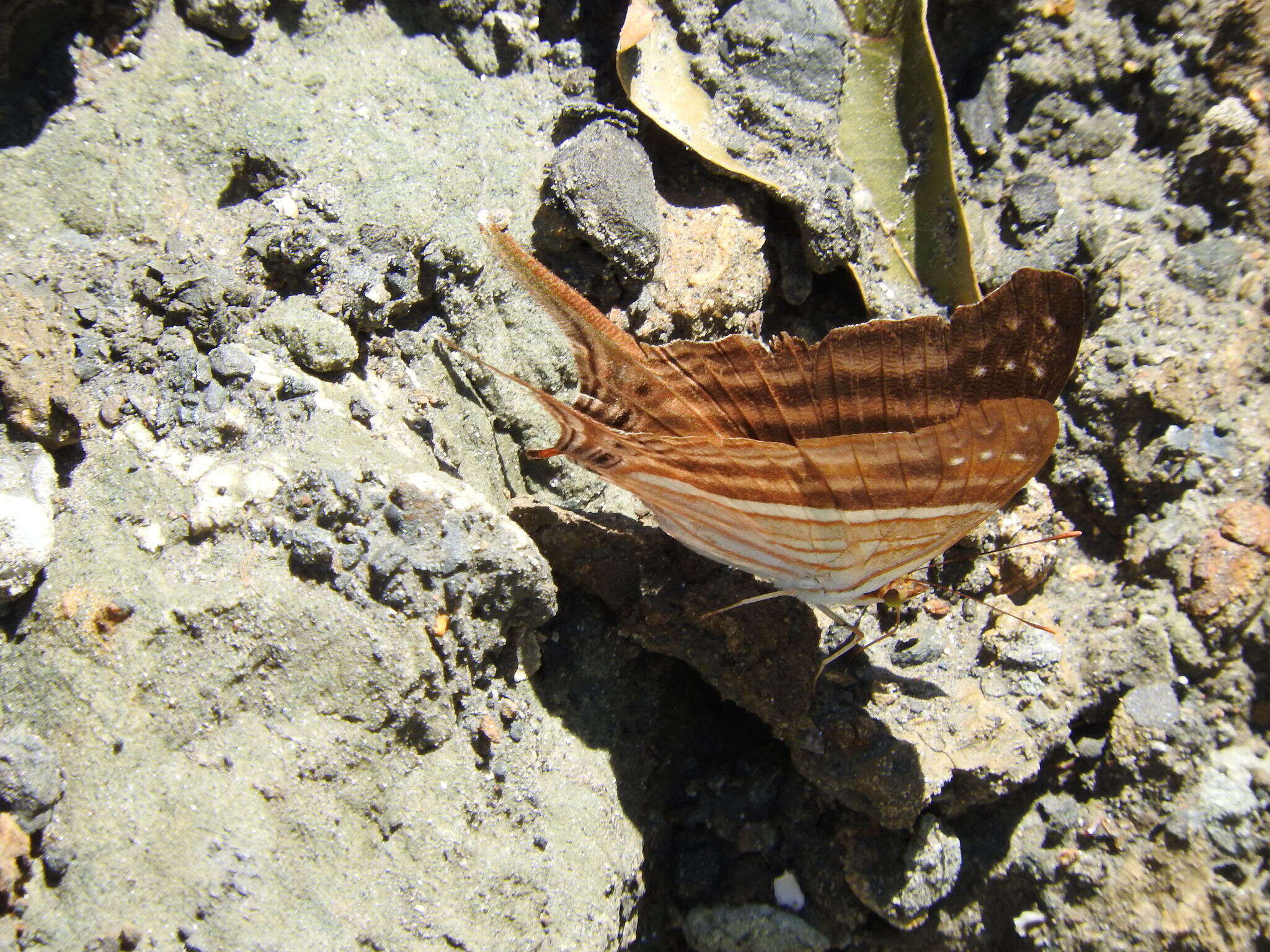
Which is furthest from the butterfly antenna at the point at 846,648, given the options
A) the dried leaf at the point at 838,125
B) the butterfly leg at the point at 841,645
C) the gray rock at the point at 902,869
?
the dried leaf at the point at 838,125

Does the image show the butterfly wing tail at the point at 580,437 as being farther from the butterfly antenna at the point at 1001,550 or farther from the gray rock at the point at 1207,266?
the gray rock at the point at 1207,266

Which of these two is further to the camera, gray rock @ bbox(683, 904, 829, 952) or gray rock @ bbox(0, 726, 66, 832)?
gray rock @ bbox(683, 904, 829, 952)

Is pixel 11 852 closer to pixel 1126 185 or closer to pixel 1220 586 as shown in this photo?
pixel 1220 586

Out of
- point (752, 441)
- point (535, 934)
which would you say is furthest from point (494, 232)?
point (535, 934)

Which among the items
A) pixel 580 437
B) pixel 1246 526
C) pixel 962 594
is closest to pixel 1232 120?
pixel 1246 526

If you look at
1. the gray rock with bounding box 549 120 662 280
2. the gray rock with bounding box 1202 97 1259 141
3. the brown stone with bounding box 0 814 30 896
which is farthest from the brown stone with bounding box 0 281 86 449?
the gray rock with bounding box 1202 97 1259 141

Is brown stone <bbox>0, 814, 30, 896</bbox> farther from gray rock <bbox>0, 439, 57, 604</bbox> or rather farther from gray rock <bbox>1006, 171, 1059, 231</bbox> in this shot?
gray rock <bbox>1006, 171, 1059, 231</bbox>
